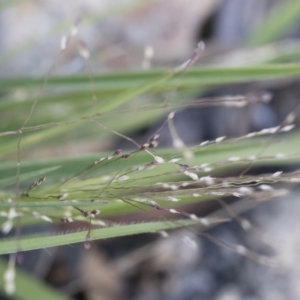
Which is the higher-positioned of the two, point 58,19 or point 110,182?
point 58,19

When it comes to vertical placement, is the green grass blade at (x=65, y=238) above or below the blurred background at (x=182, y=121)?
below

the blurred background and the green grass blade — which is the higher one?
the blurred background

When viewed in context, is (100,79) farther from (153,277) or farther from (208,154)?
(153,277)

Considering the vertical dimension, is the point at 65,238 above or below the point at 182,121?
below

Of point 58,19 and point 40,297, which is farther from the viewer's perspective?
point 58,19

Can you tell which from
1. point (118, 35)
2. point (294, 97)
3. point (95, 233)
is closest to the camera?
point (95, 233)

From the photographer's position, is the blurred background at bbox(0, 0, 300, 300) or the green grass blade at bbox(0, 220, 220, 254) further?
the blurred background at bbox(0, 0, 300, 300)

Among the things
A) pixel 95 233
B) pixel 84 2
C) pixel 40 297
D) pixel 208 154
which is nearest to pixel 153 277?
pixel 40 297

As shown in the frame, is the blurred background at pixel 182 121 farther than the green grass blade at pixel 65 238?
Yes
